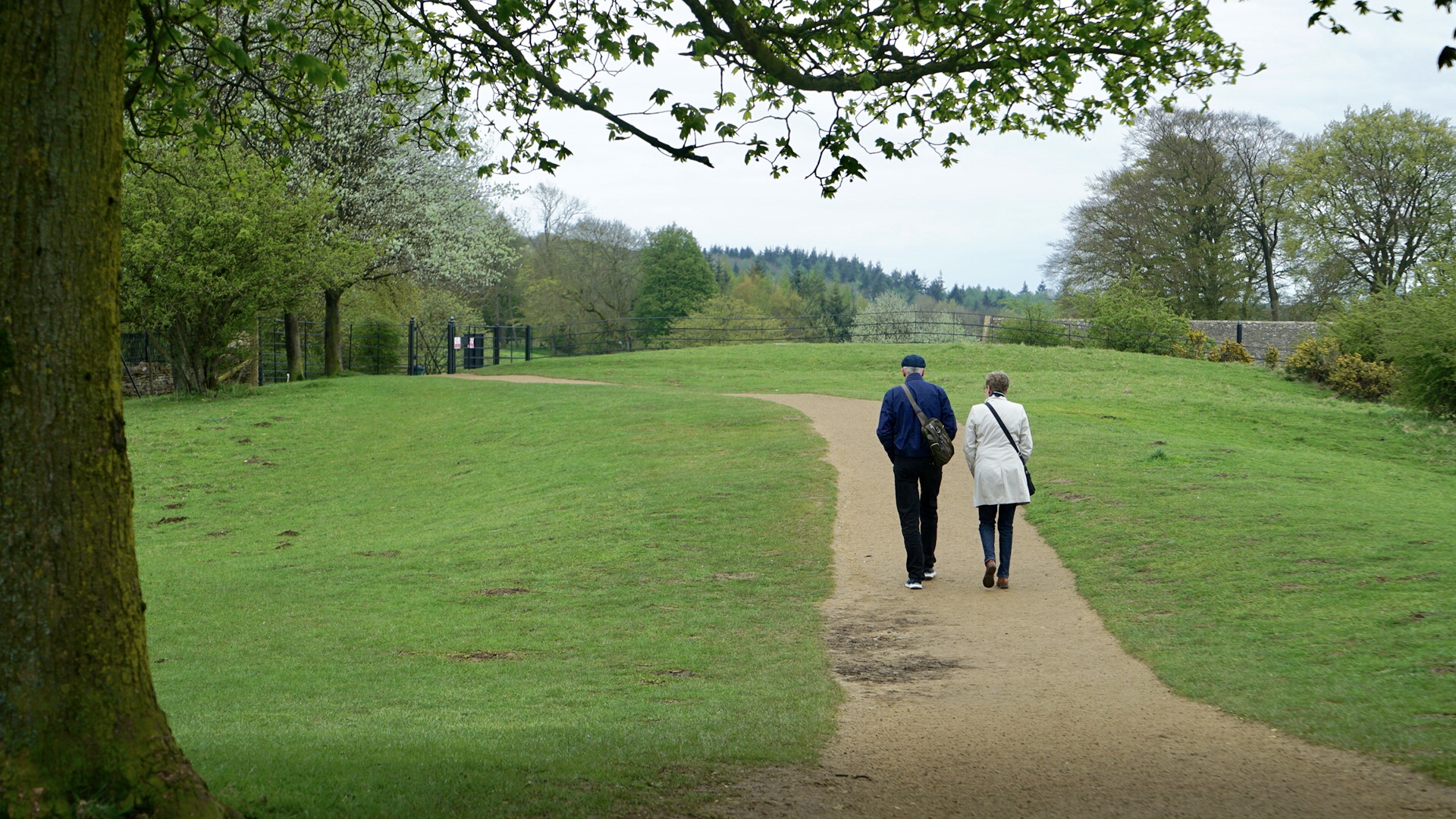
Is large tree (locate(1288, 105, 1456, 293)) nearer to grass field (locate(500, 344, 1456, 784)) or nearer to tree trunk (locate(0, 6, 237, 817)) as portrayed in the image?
grass field (locate(500, 344, 1456, 784))

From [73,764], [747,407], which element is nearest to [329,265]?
[747,407]

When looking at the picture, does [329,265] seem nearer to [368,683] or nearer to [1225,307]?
[368,683]

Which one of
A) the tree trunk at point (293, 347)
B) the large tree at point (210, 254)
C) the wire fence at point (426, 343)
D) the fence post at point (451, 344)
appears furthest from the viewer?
the fence post at point (451, 344)

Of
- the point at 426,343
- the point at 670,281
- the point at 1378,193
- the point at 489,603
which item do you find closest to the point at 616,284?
the point at 670,281

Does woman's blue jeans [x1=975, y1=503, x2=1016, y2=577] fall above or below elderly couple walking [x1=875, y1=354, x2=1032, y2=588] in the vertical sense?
below

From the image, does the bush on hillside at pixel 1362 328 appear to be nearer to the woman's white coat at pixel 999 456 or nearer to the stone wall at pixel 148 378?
the woman's white coat at pixel 999 456

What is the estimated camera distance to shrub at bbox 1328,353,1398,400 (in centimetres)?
3134

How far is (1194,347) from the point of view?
4106 cm

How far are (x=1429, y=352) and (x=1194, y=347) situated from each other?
18.3 m

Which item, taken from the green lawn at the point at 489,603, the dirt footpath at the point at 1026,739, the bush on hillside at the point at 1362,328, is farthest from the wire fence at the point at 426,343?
the dirt footpath at the point at 1026,739

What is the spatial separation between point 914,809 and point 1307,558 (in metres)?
6.76

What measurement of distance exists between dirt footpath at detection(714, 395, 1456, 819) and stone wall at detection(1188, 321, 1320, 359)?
40626 mm

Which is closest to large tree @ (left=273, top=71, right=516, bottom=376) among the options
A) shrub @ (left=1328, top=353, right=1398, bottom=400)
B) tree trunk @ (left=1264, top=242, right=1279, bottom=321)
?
shrub @ (left=1328, top=353, right=1398, bottom=400)

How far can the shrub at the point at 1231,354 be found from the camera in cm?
4016
